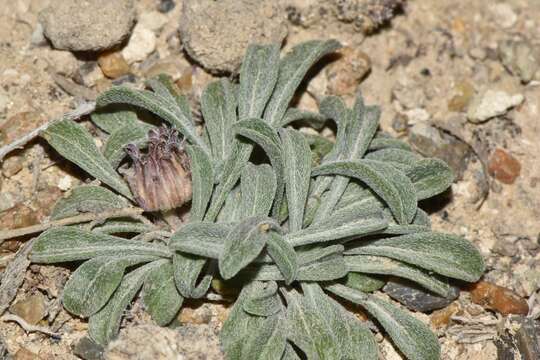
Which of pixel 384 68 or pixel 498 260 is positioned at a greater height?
pixel 384 68

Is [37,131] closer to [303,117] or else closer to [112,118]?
[112,118]

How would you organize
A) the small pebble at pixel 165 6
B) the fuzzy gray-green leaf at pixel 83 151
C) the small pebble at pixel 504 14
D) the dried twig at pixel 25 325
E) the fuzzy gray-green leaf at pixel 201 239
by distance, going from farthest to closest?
the small pebble at pixel 504 14, the small pebble at pixel 165 6, the fuzzy gray-green leaf at pixel 83 151, the dried twig at pixel 25 325, the fuzzy gray-green leaf at pixel 201 239

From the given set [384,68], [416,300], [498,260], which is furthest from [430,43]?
[416,300]

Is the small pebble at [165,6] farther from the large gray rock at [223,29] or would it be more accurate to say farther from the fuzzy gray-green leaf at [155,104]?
the fuzzy gray-green leaf at [155,104]

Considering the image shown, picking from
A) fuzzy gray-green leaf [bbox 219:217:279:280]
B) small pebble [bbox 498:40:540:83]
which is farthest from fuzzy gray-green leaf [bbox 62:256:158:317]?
small pebble [bbox 498:40:540:83]

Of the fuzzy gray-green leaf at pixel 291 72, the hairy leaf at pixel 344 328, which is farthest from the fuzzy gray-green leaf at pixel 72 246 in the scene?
the fuzzy gray-green leaf at pixel 291 72

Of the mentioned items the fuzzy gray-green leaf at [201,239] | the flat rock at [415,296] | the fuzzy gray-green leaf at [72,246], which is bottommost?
the flat rock at [415,296]

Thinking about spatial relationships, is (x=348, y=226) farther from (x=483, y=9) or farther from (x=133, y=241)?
(x=483, y=9)

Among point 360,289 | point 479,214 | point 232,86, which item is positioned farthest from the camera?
point 479,214
